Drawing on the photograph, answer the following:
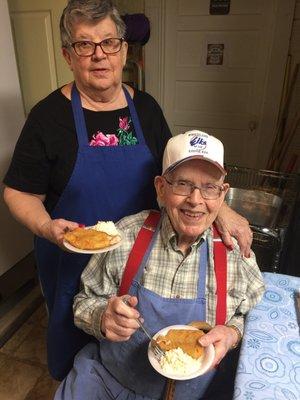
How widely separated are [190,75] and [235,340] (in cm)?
277

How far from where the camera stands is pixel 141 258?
1.09 m

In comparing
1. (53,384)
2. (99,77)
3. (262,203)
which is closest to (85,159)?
(99,77)

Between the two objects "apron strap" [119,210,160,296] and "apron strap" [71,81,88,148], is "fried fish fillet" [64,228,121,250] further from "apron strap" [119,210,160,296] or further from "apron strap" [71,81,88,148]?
"apron strap" [71,81,88,148]

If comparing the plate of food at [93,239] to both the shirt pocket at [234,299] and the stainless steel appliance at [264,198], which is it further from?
the stainless steel appliance at [264,198]

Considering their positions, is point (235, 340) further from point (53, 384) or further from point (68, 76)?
point (68, 76)

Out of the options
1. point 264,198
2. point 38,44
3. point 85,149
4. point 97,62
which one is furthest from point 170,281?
point 38,44

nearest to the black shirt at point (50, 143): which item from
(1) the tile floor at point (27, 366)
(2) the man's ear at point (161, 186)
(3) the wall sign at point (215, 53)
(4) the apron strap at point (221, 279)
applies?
(2) the man's ear at point (161, 186)

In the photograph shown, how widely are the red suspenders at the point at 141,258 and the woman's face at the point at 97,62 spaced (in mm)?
487

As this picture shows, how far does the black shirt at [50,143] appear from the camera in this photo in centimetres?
118

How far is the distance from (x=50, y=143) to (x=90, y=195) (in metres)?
0.23

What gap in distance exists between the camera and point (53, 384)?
182 cm

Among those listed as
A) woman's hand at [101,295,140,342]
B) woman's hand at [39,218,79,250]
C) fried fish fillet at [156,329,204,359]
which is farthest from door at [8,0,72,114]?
fried fish fillet at [156,329,204,359]

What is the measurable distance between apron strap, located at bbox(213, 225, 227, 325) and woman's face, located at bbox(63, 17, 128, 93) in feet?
2.18

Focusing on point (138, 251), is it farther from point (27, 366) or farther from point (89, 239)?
point (27, 366)
